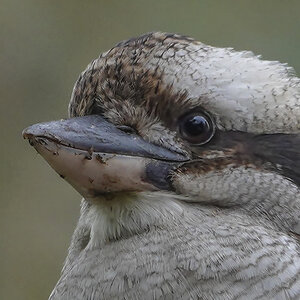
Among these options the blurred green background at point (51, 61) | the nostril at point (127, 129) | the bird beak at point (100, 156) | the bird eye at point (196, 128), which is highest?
the bird eye at point (196, 128)

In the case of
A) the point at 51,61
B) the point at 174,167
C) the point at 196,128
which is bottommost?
the point at 51,61

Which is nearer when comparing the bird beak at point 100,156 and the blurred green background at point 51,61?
the bird beak at point 100,156

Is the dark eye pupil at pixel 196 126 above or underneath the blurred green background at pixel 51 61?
above

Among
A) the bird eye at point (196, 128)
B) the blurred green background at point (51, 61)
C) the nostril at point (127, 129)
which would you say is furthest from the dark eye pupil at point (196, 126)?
the blurred green background at point (51, 61)

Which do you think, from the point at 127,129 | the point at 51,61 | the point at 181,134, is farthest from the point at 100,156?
the point at 51,61

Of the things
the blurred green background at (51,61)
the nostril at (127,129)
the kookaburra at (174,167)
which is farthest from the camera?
the blurred green background at (51,61)

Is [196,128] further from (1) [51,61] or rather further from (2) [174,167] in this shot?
(1) [51,61]

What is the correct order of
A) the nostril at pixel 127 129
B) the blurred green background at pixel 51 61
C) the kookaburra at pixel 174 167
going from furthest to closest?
1. the blurred green background at pixel 51 61
2. the nostril at pixel 127 129
3. the kookaburra at pixel 174 167

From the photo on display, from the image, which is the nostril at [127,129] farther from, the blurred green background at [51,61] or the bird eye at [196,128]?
the blurred green background at [51,61]
